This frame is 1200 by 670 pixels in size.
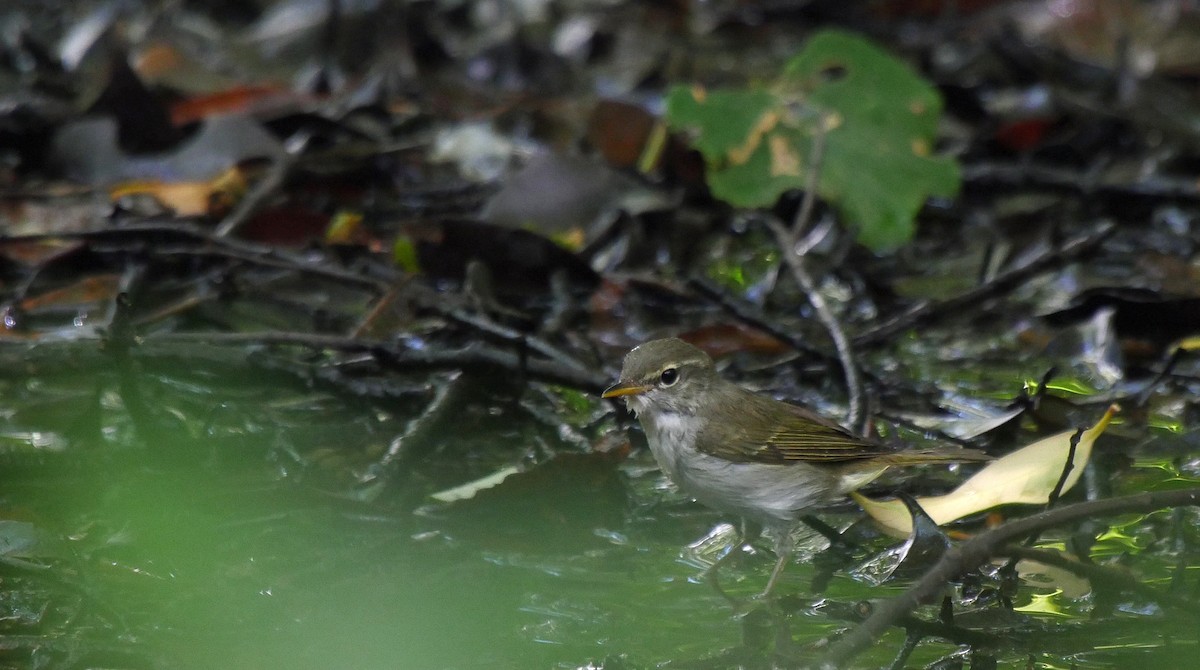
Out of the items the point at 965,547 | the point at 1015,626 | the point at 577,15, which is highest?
the point at 965,547

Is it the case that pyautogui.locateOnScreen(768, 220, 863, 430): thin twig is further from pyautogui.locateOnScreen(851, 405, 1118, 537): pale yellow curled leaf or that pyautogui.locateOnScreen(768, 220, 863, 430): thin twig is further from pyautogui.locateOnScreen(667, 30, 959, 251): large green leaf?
pyautogui.locateOnScreen(667, 30, 959, 251): large green leaf

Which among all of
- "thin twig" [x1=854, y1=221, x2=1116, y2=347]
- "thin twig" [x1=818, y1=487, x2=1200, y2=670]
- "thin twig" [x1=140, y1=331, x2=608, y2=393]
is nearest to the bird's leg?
"thin twig" [x1=818, y1=487, x2=1200, y2=670]

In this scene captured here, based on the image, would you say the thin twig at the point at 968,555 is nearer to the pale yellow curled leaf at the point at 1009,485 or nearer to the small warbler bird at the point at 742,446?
the pale yellow curled leaf at the point at 1009,485

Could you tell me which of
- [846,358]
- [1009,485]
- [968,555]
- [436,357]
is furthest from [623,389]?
[968,555]

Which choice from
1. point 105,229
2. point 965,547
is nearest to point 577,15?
point 105,229

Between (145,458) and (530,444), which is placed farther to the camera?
(530,444)

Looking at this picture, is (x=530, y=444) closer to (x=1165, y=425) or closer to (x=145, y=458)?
(x=145, y=458)
